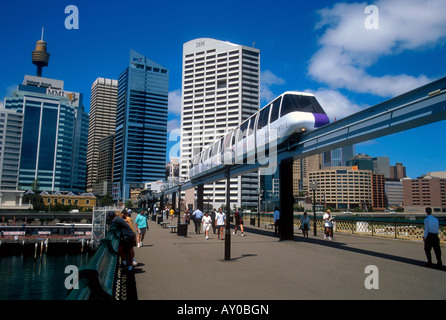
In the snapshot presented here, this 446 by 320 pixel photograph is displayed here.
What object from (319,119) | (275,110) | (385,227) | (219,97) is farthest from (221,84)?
(319,119)

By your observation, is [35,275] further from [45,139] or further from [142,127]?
[142,127]

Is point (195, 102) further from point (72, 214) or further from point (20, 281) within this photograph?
point (20, 281)

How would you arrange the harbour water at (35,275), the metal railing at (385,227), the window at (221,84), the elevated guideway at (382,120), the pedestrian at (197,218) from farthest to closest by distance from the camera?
the window at (221,84), the harbour water at (35,275), the pedestrian at (197,218), the metal railing at (385,227), the elevated guideway at (382,120)

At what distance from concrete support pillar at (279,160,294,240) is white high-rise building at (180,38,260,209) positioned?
105m

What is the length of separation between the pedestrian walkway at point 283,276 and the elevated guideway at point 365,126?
359 cm

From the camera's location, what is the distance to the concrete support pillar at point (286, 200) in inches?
673

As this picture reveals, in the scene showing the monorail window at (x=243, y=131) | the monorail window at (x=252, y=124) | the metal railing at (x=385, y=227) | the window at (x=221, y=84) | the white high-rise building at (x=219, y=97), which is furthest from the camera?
the window at (x=221, y=84)

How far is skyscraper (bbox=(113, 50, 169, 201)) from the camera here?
598 feet

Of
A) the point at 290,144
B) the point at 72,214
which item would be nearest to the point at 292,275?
the point at 290,144

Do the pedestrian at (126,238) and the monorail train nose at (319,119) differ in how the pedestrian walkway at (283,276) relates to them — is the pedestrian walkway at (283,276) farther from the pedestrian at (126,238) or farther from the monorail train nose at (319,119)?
the monorail train nose at (319,119)

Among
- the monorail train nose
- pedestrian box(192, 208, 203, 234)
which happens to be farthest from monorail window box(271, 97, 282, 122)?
pedestrian box(192, 208, 203, 234)

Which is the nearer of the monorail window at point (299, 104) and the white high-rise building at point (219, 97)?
the monorail window at point (299, 104)

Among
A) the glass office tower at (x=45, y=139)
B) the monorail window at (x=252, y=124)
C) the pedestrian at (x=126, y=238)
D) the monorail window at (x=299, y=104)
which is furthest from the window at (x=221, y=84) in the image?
the pedestrian at (x=126, y=238)

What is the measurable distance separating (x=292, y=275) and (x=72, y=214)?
256ft
